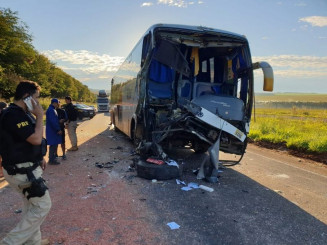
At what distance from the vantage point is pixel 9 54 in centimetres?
2508

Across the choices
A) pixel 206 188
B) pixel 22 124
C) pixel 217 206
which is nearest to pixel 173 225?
pixel 217 206

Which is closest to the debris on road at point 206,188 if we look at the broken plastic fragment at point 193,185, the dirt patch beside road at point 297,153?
the broken plastic fragment at point 193,185

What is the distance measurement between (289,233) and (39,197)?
3225 millimetres

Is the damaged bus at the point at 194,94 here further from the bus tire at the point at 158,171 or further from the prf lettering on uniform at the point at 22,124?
the prf lettering on uniform at the point at 22,124

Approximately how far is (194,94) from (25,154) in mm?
5502

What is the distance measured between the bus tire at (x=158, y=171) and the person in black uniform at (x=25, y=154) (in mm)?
2974

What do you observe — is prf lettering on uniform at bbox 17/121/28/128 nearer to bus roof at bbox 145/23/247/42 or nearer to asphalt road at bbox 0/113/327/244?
asphalt road at bbox 0/113/327/244

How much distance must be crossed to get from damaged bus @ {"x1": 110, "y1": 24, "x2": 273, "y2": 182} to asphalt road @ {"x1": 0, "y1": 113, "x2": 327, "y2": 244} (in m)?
0.82

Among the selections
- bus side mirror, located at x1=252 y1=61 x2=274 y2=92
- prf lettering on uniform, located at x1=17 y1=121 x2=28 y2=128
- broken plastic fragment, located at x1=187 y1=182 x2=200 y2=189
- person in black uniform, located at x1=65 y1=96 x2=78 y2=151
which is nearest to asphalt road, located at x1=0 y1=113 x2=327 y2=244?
broken plastic fragment, located at x1=187 y1=182 x2=200 y2=189

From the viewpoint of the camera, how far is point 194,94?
24.5 feet

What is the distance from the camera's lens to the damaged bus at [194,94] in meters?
5.83

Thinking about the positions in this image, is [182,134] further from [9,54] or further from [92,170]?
[9,54]

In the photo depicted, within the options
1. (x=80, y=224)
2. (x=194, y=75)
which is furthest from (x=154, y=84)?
(x=80, y=224)

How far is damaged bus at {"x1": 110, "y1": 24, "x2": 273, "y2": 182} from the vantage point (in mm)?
5832
